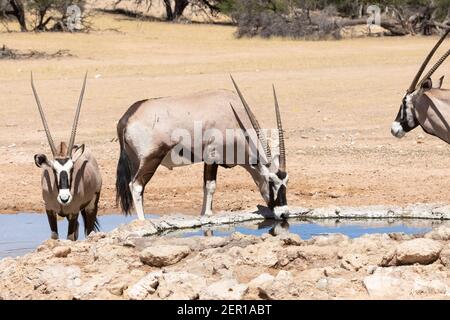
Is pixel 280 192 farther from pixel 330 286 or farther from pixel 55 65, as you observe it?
pixel 55 65

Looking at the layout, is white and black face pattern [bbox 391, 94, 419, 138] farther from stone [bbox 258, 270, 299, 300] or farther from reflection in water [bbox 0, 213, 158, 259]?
stone [bbox 258, 270, 299, 300]

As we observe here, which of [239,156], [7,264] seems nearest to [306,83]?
[239,156]

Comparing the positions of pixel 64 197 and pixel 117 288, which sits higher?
pixel 117 288

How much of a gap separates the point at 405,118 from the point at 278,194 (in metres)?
2.19

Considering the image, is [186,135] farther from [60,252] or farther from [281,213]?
[60,252]

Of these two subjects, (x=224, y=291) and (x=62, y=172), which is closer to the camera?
(x=224, y=291)

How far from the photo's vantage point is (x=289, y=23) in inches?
1171

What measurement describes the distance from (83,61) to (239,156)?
47.5 feet

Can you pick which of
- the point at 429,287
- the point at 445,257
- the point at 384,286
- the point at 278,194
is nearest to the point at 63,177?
the point at 278,194

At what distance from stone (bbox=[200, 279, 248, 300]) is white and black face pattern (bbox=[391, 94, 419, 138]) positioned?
15.1 ft

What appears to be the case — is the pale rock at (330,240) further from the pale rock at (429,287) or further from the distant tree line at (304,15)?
the distant tree line at (304,15)

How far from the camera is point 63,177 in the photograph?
834 cm

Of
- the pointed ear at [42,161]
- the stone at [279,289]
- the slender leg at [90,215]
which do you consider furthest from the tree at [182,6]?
the stone at [279,289]

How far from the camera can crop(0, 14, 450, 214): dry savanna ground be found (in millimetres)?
11664
